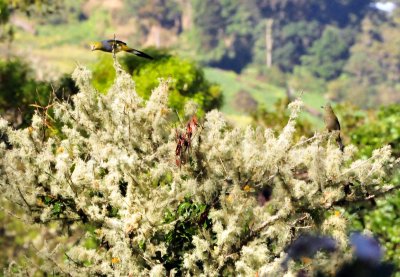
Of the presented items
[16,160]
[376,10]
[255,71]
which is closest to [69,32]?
[255,71]

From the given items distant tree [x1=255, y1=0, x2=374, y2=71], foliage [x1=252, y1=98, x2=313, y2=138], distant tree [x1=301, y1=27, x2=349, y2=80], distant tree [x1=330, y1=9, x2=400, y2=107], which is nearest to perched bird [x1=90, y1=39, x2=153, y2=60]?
foliage [x1=252, y1=98, x2=313, y2=138]

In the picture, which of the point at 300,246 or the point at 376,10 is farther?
the point at 376,10

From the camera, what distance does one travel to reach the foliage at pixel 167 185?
4.40 metres

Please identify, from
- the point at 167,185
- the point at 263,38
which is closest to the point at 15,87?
the point at 167,185

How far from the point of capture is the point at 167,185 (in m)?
4.66

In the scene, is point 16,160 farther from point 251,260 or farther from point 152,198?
point 251,260

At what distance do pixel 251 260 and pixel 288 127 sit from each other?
104 centimetres

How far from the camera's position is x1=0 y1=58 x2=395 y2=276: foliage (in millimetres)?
4402

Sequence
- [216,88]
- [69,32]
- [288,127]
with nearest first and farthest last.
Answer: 1. [288,127]
2. [216,88]
3. [69,32]

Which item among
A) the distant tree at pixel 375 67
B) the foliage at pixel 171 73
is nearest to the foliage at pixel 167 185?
the foliage at pixel 171 73

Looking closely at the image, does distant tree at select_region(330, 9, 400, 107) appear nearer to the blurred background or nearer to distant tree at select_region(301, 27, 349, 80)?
the blurred background

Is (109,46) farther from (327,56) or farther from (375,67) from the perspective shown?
(327,56)

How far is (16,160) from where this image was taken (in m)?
4.75

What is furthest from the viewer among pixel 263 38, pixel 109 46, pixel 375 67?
pixel 263 38
